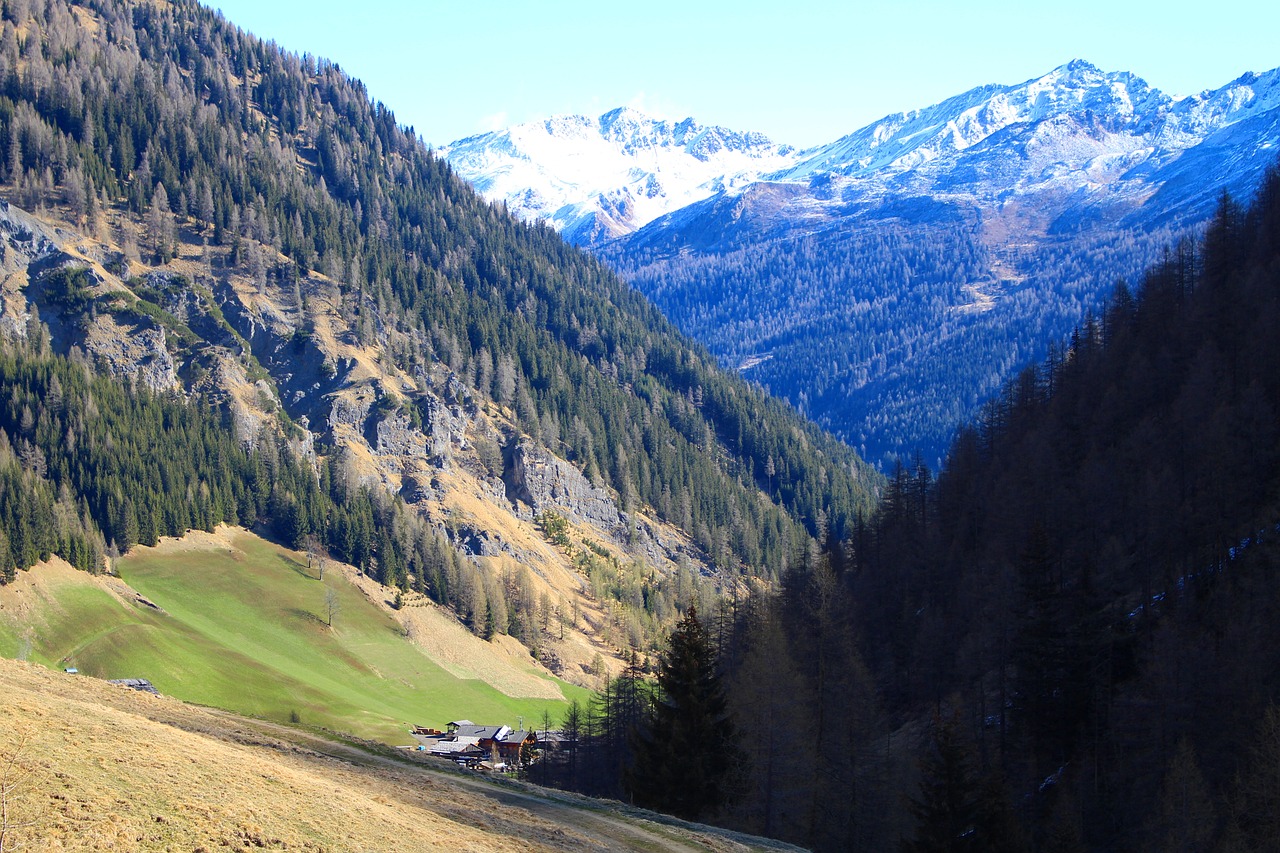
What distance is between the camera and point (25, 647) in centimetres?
9925

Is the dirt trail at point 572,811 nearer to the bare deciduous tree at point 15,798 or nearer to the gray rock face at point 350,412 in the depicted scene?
the bare deciduous tree at point 15,798

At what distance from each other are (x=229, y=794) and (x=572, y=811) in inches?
736

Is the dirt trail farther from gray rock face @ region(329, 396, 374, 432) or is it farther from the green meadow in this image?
gray rock face @ region(329, 396, 374, 432)

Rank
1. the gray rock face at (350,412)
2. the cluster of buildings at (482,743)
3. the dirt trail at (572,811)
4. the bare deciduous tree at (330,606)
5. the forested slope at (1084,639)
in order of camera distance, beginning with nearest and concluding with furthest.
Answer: the dirt trail at (572,811) < the forested slope at (1084,639) < the cluster of buildings at (482,743) < the bare deciduous tree at (330,606) < the gray rock face at (350,412)

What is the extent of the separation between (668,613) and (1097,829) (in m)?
145

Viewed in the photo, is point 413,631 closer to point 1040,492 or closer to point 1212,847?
point 1040,492

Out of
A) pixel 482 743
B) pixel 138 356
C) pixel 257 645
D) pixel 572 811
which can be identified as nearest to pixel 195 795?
pixel 572 811

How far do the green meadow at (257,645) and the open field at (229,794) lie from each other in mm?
65860

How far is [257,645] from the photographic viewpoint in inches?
4998

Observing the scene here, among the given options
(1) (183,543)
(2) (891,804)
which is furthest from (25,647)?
(2) (891,804)

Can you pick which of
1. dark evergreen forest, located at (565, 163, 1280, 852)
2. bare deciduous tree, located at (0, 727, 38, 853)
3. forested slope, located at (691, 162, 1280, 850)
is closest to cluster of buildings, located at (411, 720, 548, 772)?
dark evergreen forest, located at (565, 163, 1280, 852)

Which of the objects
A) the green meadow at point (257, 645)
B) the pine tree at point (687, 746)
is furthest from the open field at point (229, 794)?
the green meadow at point (257, 645)

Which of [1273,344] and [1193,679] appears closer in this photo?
[1193,679]

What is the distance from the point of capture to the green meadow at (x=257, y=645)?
104m
